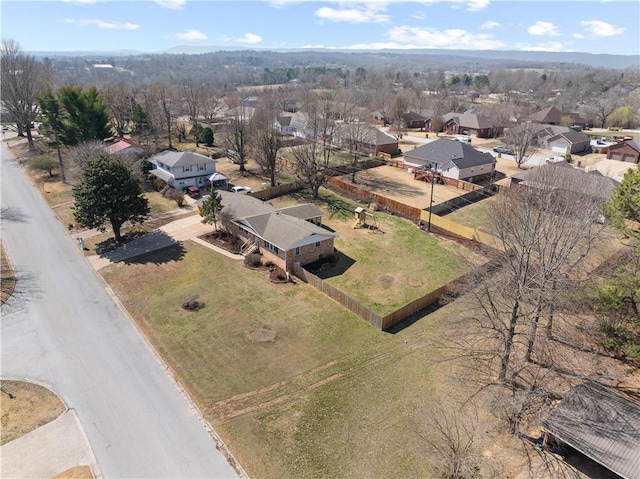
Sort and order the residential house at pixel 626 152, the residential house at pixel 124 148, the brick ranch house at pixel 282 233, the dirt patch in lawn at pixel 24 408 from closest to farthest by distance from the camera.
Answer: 1. the dirt patch in lawn at pixel 24 408
2. the brick ranch house at pixel 282 233
3. the residential house at pixel 124 148
4. the residential house at pixel 626 152

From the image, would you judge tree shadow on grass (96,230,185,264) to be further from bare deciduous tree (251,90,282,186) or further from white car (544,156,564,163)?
white car (544,156,564,163)

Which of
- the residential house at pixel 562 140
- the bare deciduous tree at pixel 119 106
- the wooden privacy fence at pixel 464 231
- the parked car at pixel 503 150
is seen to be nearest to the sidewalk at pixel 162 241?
the wooden privacy fence at pixel 464 231

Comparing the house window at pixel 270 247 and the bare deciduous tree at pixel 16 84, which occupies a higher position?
the bare deciduous tree at pixel 16 84

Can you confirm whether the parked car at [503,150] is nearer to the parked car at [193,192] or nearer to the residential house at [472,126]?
the residential house at [472,126]

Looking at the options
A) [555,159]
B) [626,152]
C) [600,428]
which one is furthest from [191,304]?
[626,152]


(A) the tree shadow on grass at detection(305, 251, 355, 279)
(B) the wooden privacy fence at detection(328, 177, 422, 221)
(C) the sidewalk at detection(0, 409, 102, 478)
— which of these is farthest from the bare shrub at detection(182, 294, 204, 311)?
(B) the wooden privacy fence at detection(328, 177, 422, 221)

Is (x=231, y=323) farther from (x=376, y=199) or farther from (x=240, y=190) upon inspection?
(x=376, y=199)

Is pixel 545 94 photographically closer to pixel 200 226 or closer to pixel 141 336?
pixel 200 226
